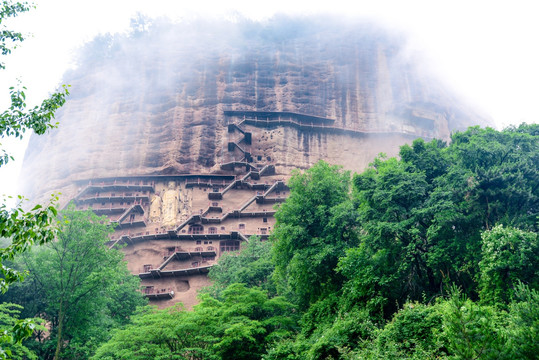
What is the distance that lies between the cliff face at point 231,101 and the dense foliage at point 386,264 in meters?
30.1

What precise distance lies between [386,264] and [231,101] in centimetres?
4136

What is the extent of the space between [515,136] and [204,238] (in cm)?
2935

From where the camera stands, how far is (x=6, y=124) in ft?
21.9

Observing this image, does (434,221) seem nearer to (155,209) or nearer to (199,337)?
(199,337)

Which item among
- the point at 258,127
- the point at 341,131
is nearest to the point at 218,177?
the point at 258,127

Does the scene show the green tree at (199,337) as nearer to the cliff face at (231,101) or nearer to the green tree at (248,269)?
the green tree at (248,269)

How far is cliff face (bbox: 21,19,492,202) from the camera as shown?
170ft

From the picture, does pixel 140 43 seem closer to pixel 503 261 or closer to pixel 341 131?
pixel 341 131

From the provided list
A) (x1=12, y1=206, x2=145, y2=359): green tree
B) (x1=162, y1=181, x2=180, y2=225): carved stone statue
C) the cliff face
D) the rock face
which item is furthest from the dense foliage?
the cliff face

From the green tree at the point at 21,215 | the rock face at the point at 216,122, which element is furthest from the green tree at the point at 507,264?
the rock face at the point at 216,122

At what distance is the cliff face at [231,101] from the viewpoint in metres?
51.8

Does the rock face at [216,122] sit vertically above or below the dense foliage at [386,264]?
above

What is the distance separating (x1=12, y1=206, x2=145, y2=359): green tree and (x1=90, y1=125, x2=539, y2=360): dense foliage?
5843 millimetres

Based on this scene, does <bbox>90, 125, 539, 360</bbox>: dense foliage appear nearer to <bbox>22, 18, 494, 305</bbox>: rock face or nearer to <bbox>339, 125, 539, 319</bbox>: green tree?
<bbox>339, 125, 539, 319</bbox>: green tree
